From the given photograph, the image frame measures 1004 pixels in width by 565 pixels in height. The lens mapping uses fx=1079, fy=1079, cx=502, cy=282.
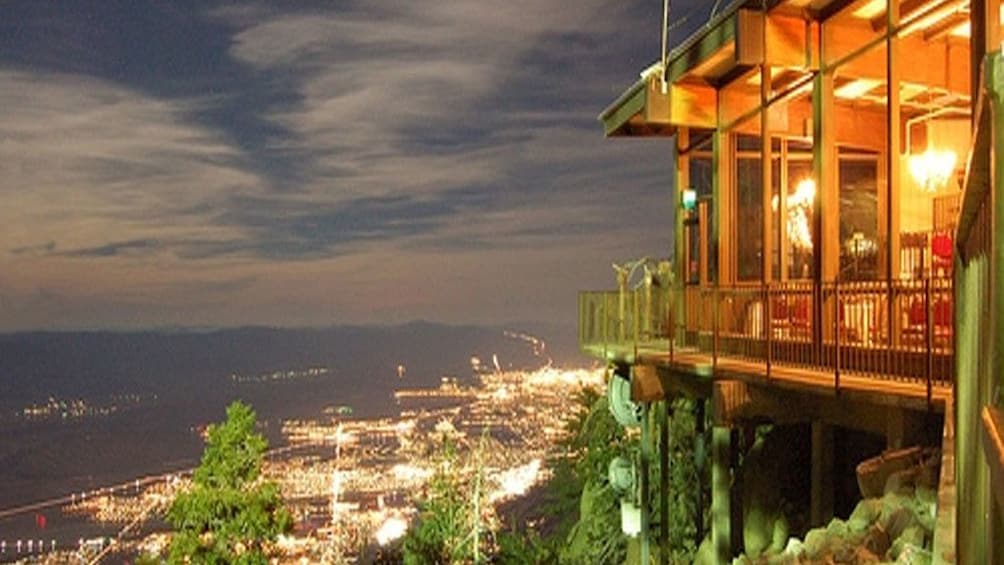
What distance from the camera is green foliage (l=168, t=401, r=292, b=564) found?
22484 millimetres

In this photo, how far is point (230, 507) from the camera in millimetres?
22750

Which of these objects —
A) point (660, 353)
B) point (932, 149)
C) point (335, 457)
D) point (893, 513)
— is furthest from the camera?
point (335, 457)

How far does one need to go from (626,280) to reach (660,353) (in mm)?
1721

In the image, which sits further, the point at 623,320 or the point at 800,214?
the point at 623,320

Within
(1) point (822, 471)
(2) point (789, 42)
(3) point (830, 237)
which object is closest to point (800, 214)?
(3) point (830, 237)

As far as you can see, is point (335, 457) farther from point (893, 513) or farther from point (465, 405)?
point (893, 513)

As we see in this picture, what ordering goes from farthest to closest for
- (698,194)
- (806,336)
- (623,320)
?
(698,194)
(623,320)
(806,336)

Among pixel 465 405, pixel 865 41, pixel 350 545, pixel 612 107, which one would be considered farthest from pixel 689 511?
pixel 465 405

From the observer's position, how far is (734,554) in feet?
44.3

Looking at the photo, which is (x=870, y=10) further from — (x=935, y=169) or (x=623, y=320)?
(x=623, y=320)

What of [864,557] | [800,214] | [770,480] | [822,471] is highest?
[800,214]

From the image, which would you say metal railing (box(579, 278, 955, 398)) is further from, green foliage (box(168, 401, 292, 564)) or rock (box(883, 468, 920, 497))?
green foliage (box(168, 401, 292, 564))

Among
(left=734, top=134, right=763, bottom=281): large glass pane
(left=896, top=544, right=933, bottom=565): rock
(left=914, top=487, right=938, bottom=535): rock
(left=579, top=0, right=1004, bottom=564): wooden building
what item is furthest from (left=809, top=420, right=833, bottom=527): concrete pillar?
(left=896, top=544, right=933, bottom=565): rock

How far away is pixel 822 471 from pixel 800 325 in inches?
70.2
